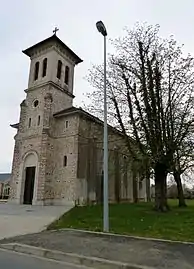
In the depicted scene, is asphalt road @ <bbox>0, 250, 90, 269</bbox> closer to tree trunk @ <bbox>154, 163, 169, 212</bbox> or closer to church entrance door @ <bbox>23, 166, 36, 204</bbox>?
tree trunk @ <bbox>154, 163, 169, 212</bbox>

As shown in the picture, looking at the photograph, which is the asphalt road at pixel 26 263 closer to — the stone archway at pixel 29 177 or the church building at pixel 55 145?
the church building at pixel 55 145

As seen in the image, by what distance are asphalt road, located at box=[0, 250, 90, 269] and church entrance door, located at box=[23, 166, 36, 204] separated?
2171cm

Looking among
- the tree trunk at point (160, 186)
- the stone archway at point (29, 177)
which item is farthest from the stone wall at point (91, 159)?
the tree trunk at point (160, 186)

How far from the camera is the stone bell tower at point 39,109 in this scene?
28375 millimetres

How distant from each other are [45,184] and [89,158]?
5.15 meters

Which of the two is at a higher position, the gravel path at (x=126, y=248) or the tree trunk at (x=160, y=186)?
the tree trunk at (x=160, y=186)

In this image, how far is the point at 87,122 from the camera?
29.8m

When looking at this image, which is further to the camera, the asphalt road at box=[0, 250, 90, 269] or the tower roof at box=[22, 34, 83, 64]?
the tower roof at box=[22, 34, 83, 64]

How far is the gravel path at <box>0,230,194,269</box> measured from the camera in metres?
6.36

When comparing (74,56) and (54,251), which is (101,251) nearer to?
(54,251)

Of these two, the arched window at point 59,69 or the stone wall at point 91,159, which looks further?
the arched window at point 59,69

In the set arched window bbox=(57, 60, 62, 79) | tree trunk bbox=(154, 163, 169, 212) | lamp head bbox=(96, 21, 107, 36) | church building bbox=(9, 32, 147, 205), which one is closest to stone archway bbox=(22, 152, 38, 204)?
church building bbox=(9, 32, 147, 205)

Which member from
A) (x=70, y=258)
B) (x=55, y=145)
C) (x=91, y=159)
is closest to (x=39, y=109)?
(x=55, y=145)

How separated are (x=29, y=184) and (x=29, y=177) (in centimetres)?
73
